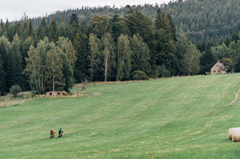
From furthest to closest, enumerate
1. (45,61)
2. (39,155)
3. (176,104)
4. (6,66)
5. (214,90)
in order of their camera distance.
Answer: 1. (6,66)
2. (45,61)
3. (214,90)
4. (176,104)
5. (39,155)

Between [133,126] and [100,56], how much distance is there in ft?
218

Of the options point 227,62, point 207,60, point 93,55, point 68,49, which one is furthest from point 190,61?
point 68,49

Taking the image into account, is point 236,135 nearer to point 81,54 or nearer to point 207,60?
point 81,54

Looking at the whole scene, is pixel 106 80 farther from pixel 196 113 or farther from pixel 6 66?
pixel 196 113

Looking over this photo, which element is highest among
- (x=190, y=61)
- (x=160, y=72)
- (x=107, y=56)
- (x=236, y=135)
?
(x=107, y=56)

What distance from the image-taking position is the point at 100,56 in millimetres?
97125

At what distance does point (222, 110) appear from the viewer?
4019 centimetres

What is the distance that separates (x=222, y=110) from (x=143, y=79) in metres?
58.0

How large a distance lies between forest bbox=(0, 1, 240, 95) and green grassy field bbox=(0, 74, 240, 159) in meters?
13.3

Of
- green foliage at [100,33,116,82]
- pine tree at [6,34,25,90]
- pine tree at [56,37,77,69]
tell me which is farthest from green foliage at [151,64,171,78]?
pine tree at [6,34,25,90]

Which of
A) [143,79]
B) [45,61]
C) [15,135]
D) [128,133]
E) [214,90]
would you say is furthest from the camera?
[143,79]

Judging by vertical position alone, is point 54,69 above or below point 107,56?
below

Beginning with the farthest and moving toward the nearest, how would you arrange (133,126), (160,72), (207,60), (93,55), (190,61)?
(207,60) < (190,61) < (160,72) < (93,55) < (133,126)

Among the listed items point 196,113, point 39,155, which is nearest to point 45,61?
point 196,113
